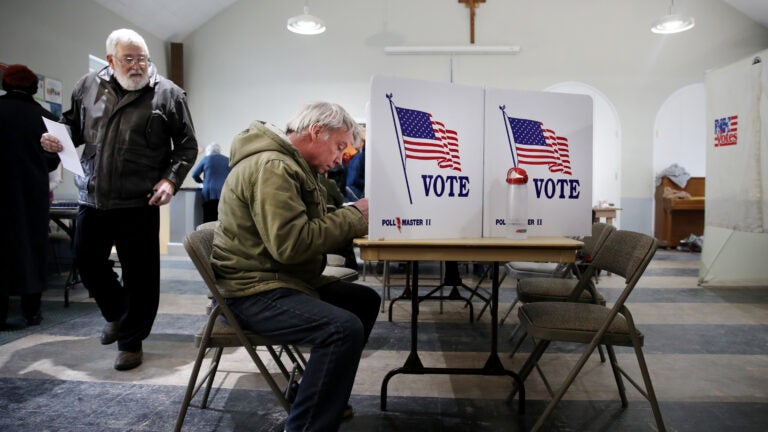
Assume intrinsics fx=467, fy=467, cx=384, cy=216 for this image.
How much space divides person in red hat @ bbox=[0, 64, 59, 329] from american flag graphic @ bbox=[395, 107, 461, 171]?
2.43 meters

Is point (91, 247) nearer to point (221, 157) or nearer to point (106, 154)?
point (106, 154)

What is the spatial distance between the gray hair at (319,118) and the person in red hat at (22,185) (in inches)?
85.4

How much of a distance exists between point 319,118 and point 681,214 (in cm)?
807

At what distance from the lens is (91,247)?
2.31m

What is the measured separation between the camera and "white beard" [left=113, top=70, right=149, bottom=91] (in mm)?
2262

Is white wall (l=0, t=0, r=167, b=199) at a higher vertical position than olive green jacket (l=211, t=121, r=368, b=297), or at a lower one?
higher

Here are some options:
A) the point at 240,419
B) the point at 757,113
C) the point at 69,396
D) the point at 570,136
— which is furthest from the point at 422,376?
the point at 757,113

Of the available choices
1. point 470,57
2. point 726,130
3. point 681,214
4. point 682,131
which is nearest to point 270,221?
point 726,130

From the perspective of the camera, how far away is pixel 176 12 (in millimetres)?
7699

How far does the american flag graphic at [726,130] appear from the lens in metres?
4.41

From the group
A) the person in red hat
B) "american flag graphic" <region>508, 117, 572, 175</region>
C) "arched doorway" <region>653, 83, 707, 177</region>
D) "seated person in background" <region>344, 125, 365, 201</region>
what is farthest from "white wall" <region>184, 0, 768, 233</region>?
"american flag graphic" <region>508, 117, 572, 175</region>

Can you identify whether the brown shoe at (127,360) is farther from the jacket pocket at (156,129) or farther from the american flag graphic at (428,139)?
the american flag graphic at (428,139)

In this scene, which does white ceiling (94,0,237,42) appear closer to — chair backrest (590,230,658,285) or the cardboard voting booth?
the cardboard voting booth

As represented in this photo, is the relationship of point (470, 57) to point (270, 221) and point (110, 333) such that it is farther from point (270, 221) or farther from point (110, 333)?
point (270, 221)
